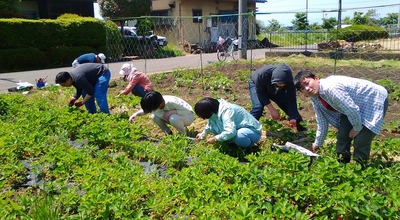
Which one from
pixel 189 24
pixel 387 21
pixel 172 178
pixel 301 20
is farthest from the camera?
pixel 189 24

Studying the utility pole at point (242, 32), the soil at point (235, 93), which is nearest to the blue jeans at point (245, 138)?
the soil at point (235, 93)

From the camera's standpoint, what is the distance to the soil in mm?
5582

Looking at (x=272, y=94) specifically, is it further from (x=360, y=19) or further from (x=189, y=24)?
(x=189, y=24)

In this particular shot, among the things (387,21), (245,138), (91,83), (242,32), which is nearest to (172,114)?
(245,138)

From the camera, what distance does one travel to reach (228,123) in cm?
403

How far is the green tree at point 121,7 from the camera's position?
2077 cm

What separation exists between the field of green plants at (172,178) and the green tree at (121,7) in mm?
16481

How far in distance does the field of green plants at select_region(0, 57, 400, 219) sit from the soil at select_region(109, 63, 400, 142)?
424 millimetres

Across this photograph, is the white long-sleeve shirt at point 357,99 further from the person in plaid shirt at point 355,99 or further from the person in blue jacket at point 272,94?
the person in blue jacket at point 272,94

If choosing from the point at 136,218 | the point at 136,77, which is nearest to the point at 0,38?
the point at 136,77

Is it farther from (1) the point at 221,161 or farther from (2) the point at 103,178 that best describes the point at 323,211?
(2) the point at 103,178

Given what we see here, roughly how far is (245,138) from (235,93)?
3.78 meters

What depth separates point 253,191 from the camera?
283 cm

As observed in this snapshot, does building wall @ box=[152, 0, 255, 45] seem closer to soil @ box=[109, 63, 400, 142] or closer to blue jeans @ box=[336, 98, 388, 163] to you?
soil @ box=[109, 63, 400, 142]
